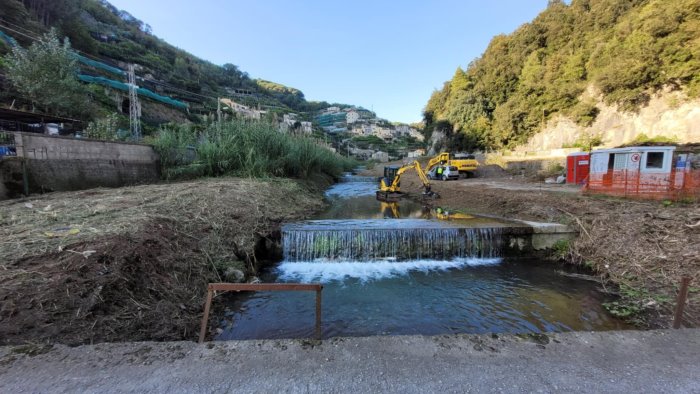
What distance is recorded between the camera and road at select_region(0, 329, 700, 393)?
2.01 m

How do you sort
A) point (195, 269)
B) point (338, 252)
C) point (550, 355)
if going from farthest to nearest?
point (338, 252), point (195, 269), point (550, 355)

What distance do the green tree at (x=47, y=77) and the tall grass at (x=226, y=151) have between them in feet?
34.1

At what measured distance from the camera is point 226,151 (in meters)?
13.0

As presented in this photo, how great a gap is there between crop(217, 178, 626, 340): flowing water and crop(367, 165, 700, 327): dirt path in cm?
52

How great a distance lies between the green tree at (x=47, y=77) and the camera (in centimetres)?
1688

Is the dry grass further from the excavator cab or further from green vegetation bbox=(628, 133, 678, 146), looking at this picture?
green vegetation bbox=(628, 133, 678, 146)

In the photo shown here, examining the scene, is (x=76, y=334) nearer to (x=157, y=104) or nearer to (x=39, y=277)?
(x=39, y=277)

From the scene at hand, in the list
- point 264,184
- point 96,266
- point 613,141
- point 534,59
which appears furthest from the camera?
point 534,59

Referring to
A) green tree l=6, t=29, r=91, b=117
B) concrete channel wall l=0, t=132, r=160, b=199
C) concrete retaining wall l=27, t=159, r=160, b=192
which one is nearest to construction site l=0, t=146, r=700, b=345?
concrete channel wall l=0, t=132, r=160, b=199

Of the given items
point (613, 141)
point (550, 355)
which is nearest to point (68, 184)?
point (550, 355)

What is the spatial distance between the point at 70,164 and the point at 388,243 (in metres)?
9.70

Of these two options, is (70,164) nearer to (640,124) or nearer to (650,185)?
(650,185)

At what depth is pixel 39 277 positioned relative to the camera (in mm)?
3258

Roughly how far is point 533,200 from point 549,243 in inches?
122
